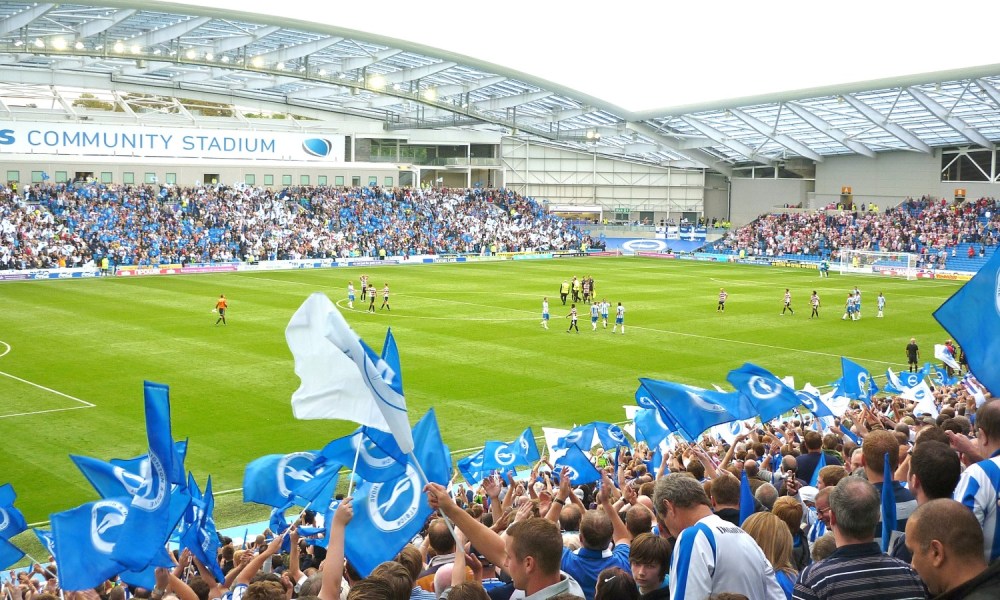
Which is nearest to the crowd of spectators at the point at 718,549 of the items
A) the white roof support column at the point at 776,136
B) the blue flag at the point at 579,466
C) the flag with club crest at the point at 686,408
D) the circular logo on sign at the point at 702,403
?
the flag with club crest at the point at 686,408

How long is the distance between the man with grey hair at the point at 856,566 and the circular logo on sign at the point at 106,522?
19.5 ft

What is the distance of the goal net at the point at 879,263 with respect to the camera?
67.2 m

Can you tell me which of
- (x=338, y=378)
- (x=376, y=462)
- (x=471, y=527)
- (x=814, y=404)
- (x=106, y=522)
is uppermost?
(x=338, y=378)

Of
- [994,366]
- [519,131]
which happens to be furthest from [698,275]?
[994,366]

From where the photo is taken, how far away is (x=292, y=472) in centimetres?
1074

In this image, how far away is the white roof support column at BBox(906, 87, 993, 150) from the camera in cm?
6297

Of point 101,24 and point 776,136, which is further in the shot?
point 776,136

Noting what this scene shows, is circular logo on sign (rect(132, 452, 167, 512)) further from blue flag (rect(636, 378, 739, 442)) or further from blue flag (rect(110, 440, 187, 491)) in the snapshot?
blue flag (rect(636, 378, 739, 442))

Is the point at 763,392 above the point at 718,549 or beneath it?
Answer: beneath

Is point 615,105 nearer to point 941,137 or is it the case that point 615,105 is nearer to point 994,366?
point 941,137

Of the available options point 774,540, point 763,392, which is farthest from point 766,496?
point 763,392

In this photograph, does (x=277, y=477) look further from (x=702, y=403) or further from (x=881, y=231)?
(x=881, y=231)

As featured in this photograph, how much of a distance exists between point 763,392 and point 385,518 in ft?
26.4

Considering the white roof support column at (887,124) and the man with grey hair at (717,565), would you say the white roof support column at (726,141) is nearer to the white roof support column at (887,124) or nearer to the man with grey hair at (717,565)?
the white roof support column at (887,124)
